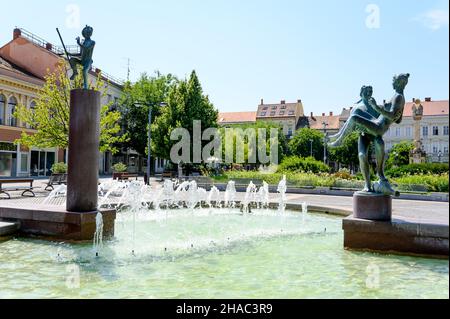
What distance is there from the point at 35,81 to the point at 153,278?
124 ft

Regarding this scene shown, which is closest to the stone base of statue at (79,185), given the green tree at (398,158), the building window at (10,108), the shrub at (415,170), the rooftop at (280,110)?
the shrub at (415,170)

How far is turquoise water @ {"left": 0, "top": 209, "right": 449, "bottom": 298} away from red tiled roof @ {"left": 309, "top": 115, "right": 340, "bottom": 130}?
81.3 meters

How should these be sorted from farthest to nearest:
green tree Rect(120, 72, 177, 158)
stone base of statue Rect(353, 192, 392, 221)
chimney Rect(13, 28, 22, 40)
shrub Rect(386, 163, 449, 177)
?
green tree Rect(120, 72, 177, 158)
chimney Rect(13, 28, 22, 40)
shrub Rect(386, 163, 449, 177)
stone base of statue Rect(353, 192, 392, 221)

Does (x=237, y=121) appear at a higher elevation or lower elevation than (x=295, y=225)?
higher

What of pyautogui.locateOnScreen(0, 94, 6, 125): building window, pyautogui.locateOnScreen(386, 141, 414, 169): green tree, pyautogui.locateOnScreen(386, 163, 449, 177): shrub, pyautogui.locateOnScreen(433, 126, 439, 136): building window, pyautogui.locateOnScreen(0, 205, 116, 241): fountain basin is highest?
pyautogui.locateOnScreen(433, 126, 439, 136): building window

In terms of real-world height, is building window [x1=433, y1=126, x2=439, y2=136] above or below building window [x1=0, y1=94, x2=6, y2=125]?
above

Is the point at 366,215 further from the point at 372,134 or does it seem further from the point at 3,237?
the point at 3,237

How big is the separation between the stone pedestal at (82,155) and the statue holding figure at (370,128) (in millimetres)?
4751

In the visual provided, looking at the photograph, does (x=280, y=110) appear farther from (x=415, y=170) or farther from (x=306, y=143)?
(x=415, y=170)

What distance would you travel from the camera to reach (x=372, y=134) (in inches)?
285

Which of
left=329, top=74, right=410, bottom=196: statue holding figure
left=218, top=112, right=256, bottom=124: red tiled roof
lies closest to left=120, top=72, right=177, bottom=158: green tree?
left=218, top=112, right=256, bottom=124: red tiled roof

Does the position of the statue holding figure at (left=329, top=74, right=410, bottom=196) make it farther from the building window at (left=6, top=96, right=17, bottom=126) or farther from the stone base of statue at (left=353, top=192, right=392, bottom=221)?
the building window at (left=6, top=96, right=17, bottom=126)

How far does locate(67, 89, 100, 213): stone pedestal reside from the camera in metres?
8.12
